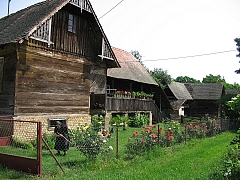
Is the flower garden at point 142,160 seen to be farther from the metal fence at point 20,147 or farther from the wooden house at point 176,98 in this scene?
the wooden house at point 176,98

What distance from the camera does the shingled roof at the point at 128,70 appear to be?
72.8ft

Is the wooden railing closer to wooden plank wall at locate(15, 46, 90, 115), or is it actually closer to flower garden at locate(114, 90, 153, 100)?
flower garden at locate(114, 90, 153, 100)

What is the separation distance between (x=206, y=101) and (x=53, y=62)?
31.4 meters

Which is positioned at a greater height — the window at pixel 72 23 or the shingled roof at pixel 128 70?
the window at pixel 72 23

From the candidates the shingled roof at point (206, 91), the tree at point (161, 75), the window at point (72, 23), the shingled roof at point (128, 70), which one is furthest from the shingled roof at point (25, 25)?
the shingled roof at point (206, 91)

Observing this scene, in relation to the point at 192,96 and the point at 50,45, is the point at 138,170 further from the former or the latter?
the point at 192,96

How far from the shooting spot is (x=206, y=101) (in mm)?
40156

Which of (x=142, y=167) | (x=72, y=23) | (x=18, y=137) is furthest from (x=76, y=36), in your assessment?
(x=142, y=167)

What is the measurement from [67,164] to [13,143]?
12.9 feet

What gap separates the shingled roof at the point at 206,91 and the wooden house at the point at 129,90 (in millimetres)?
12197

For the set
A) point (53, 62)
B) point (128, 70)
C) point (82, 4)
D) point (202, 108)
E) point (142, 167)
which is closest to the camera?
point (142, 167)

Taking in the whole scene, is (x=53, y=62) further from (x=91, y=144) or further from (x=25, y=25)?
(x=91, y=144)

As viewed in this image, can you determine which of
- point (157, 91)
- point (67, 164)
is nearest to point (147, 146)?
point (67, 164)

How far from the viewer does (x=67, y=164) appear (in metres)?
8.72
